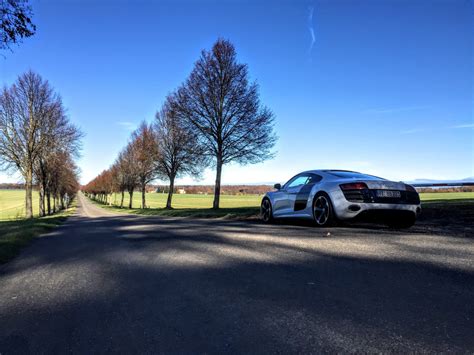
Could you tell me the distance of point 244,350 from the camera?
1896 millimetres

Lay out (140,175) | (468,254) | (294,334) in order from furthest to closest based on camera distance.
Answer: (140,175) < (468,254) < (294,334)

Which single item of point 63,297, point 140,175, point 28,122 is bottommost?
point 63,297

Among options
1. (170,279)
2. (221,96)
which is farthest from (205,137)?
(170,279)

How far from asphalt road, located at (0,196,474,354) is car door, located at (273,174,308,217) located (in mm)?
3337

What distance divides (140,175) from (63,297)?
33.1 m

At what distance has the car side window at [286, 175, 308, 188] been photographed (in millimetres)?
8277

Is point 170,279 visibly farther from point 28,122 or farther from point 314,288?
point 28,122

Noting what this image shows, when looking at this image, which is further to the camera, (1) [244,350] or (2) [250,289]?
(2) [250,289]

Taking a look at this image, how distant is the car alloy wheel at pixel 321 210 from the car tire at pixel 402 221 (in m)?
1.25

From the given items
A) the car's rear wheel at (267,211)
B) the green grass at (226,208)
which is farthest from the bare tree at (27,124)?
the car's rear wheel at (267,211)

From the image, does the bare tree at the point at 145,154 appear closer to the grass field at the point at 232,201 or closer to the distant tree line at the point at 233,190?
the grass field at the point at 232,201

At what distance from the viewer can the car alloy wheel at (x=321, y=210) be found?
7.03 meters

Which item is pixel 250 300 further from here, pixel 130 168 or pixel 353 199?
pixel 130 168

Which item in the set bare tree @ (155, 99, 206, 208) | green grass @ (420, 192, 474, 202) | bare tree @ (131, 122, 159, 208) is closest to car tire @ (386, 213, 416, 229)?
green grass @ (420, 192, 474, 202)
